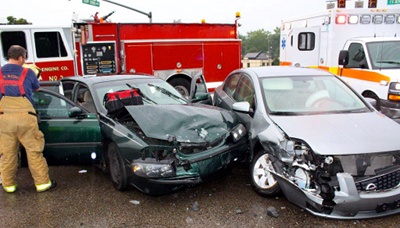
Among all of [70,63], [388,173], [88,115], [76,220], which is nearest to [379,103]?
[388,173]

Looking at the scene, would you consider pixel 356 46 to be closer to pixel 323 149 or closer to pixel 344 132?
pixel 344 132

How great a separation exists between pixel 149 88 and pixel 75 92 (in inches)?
43.9

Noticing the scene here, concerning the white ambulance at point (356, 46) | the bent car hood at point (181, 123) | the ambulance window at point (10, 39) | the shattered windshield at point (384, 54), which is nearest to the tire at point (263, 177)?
the bent car hood at point (181, 123)

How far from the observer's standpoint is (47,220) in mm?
3736

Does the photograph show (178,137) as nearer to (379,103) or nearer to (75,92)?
(75,92)

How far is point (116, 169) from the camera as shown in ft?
14.3

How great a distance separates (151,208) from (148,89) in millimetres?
2025

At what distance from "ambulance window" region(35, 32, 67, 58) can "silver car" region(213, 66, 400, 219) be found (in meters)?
5.70

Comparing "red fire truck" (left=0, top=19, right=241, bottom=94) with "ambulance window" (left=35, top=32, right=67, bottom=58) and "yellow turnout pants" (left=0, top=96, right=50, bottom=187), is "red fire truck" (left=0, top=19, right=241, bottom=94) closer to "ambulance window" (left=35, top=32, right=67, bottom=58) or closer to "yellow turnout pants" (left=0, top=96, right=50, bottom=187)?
"ambulance window" (left=35, top=32, right=67, bottom=58)

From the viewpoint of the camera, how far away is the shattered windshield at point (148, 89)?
5050mm

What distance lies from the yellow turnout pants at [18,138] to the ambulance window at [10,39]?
4.68m

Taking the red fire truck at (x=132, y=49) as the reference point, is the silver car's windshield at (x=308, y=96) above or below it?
below

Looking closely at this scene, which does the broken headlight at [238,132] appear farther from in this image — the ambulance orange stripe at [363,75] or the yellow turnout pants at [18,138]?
the ambulance orange stripe at [363,75]

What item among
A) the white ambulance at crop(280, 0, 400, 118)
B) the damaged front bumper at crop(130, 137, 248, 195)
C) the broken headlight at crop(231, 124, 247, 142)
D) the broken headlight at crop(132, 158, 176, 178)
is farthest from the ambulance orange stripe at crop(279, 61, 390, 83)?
the broken headlight at crop(132, 158, 176, 178)
